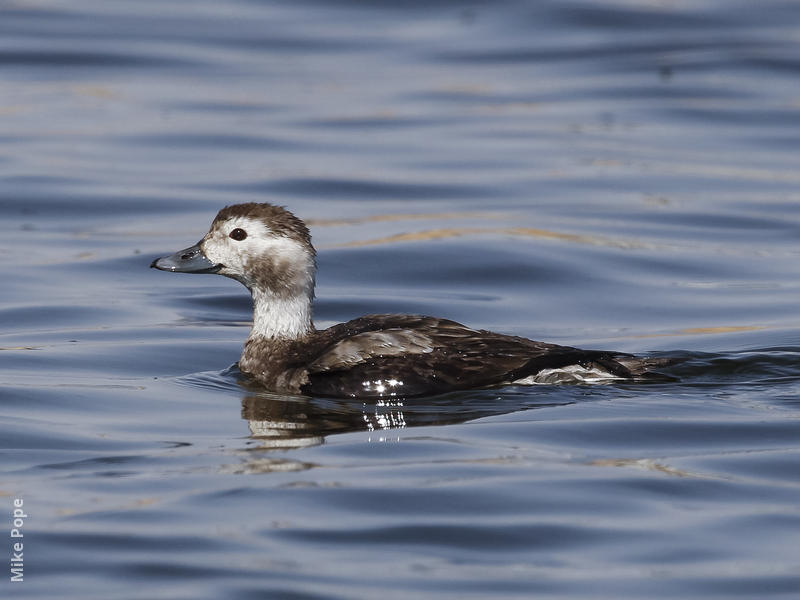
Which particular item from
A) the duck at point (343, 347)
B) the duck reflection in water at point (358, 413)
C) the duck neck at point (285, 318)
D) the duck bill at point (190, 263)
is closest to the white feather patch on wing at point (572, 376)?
the duck at point (343, 347)

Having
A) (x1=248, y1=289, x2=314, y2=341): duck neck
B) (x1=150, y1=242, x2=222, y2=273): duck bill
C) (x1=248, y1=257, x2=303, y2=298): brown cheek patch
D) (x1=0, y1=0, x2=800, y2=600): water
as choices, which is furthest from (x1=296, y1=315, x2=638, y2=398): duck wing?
(x1=150, y1=242, x2=222, y2=273): duck bill

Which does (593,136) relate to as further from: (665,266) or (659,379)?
(659,379)

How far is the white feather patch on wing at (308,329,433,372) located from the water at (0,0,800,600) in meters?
0.33

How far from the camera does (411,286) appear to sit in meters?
14.1

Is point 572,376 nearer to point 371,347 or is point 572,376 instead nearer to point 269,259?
point 371,347

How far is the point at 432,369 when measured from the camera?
9742 millimetres

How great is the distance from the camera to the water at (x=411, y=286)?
7.11 meters

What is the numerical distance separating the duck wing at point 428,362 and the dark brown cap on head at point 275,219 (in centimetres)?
91

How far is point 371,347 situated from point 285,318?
3.31ft

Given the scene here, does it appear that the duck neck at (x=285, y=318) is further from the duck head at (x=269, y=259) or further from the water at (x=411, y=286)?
the water at (x=411, y=286)

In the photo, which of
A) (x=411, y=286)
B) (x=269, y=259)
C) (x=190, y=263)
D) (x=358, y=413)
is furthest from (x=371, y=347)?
(x=411, y=286)

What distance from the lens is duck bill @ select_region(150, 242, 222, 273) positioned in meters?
10.8

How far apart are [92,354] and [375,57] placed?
13.2 m

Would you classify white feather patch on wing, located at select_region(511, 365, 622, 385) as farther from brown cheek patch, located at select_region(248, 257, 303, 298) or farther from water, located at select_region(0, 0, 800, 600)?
brown cheek patch, located at select_region(248, 257, 303, 298)
